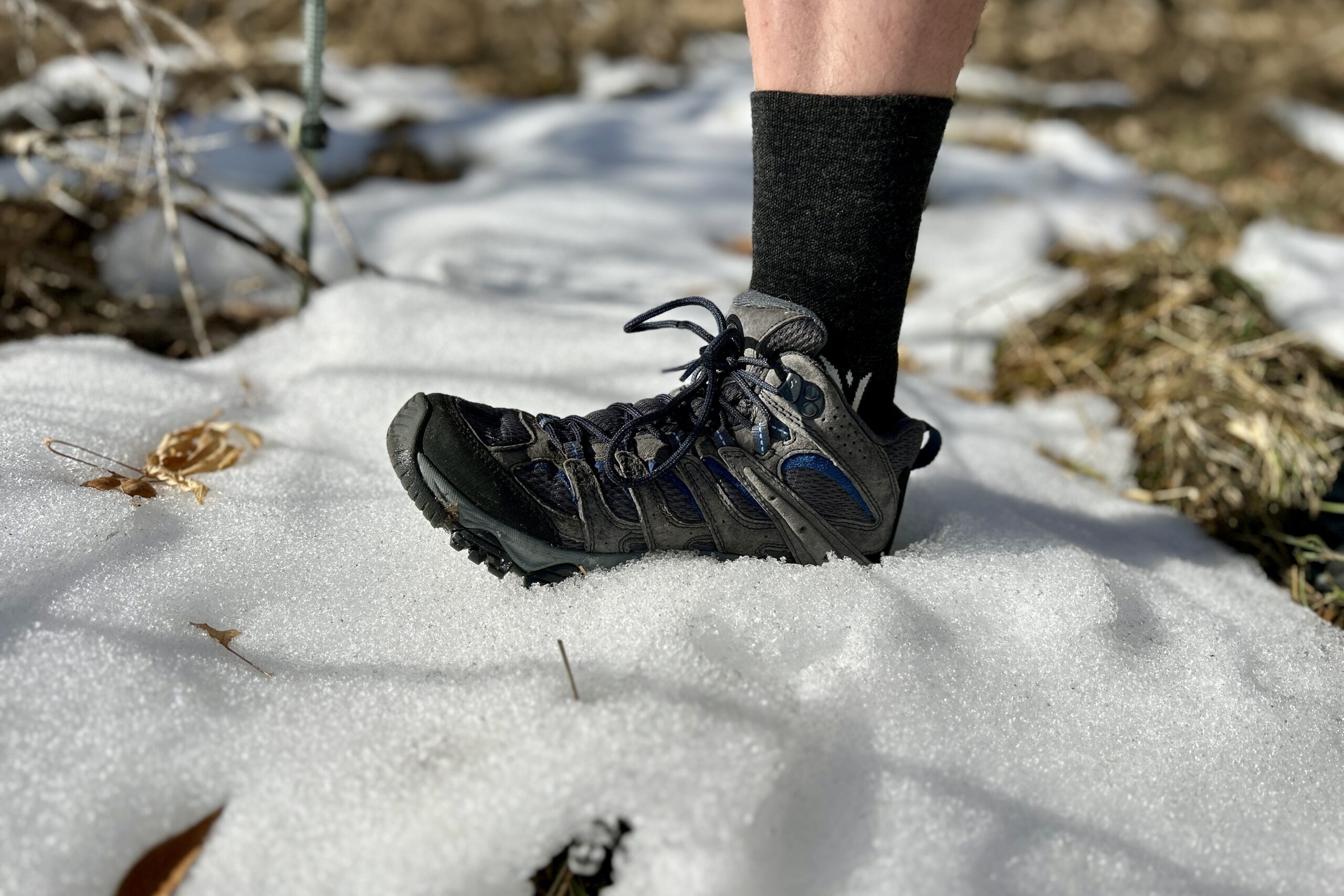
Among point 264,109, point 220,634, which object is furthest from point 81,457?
point 264,109

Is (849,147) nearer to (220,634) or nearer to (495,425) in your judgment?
(495,425)

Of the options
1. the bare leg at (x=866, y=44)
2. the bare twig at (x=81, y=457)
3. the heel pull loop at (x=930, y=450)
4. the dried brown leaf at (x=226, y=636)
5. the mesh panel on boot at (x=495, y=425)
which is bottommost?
the dried brown leaf at (x=226, y=636)

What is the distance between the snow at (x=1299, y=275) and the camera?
2.28 m

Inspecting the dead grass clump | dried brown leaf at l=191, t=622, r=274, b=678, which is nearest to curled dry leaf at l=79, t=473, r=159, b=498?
dried brown leaf at l=191, t=622, r=274, b=678

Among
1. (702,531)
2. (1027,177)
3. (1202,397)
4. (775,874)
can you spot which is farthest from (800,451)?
Result: (1027,177)

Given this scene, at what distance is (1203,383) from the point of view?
6.59 feet

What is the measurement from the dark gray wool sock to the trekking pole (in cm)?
103

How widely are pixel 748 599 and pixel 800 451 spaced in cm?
22

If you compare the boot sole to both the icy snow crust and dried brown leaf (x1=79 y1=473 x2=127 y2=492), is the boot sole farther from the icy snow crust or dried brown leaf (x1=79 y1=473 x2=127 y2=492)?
dried brown leaf (x1=79 y1=473 x2=127 y2=492)

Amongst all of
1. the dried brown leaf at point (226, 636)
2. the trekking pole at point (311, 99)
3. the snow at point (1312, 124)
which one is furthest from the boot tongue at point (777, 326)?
the snow at point (1312, 124)

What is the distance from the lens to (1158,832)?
3.15ft

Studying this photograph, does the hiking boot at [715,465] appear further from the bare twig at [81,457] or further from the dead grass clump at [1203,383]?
the dead grass clump at [1203,383]

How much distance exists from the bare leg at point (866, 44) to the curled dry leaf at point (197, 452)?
3.24 feet

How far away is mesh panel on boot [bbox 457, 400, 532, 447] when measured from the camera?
1.15 m
